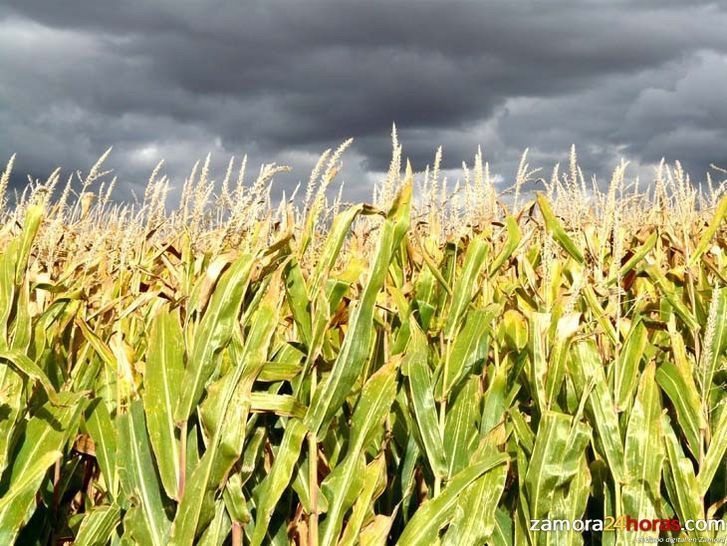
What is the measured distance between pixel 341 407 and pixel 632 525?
95cm

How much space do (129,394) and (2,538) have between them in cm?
48

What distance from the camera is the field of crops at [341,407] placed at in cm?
184

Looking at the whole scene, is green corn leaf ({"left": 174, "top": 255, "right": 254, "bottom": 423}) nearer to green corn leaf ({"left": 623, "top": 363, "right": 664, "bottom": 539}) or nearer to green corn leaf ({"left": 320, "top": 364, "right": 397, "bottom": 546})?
green corn leaf ({"left": 320, "top": 364, "right": 397, "bottom": 546})

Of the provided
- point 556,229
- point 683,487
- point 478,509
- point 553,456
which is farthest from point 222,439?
point 556,229

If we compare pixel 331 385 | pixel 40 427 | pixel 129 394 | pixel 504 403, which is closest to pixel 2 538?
pixel 40 427

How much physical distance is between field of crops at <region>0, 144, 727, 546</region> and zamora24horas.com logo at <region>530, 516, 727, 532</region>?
0.6 inches

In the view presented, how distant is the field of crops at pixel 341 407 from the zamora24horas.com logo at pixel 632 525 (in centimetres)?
2

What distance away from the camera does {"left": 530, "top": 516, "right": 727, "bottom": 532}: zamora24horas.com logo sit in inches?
85.5

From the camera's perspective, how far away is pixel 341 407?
6.88 ft

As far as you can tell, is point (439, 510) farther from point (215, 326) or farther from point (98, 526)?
point (98, 526)

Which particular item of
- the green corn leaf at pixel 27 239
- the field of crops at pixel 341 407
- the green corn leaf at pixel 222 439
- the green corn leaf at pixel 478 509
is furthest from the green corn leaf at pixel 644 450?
the green corn leaf at pixel 27 239

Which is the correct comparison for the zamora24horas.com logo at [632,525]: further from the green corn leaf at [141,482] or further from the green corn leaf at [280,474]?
the green corn leaf at [141,482]

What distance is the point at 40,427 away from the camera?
2.04 metres

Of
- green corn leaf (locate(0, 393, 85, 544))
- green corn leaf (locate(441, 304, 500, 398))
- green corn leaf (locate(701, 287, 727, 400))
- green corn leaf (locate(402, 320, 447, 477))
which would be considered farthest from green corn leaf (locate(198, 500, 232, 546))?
green corn leaf (locate(701, 287, 727, 400))
